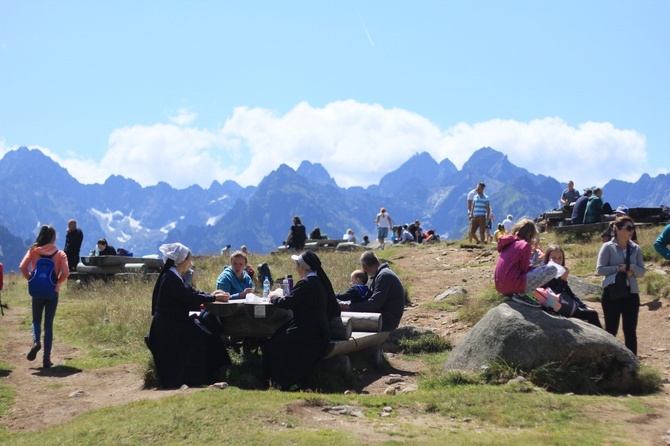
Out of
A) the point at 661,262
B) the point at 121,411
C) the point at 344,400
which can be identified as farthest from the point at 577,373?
the point at 661,262

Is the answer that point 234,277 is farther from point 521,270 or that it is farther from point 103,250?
point 103,250

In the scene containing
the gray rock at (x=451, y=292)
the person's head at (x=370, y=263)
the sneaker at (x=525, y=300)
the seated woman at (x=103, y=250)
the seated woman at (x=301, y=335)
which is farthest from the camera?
the seated woman at (x=103, y=250)

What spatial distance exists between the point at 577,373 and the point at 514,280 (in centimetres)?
131

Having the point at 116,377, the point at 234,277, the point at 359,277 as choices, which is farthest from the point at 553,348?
the point at 116,377

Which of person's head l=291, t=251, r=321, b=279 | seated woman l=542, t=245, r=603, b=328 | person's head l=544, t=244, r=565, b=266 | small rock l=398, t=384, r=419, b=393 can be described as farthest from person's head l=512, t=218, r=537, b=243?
person's head l=291, t=251, r=321, b=279

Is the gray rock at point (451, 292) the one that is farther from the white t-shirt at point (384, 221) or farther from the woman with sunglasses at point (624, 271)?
the white t-shirt at point (384, 221)

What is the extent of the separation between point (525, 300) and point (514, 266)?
433 mm

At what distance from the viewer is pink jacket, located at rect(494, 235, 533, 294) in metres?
8.61

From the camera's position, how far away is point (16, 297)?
1953 centimetres

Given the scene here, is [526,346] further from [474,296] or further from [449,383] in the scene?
[474,296]

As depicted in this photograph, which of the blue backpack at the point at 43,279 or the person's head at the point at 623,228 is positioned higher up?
the person's head at the point at 623,228

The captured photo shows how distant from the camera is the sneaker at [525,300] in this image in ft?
28.3

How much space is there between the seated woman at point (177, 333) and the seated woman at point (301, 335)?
766mm

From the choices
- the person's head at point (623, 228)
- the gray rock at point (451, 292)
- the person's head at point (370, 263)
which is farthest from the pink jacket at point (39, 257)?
the person's head at point (623, 228)
